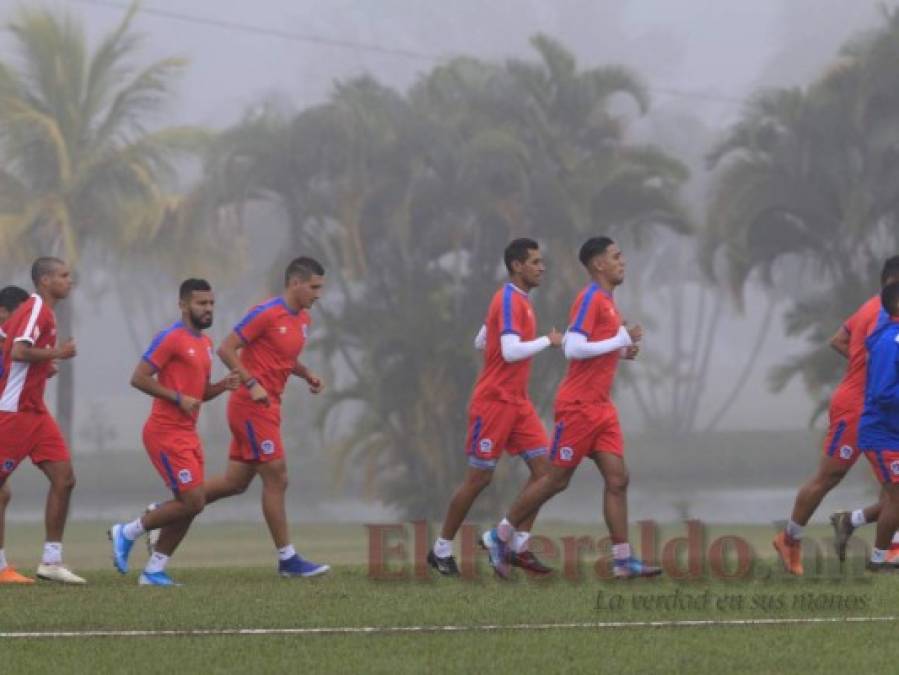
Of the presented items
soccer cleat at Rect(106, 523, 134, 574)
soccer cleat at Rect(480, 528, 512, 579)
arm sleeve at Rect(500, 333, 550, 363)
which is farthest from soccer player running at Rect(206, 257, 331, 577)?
arm sleeve at Rect(500, 333, 550, 363)

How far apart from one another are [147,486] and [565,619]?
63074mm

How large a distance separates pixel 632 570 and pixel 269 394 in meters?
2.71

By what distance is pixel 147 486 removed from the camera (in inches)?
2827

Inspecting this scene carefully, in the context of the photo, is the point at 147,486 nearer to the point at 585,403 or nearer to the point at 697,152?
the point at 697,152

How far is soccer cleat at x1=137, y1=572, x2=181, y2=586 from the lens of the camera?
12305 millimetres

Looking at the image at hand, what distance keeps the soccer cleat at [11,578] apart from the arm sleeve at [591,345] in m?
3.87

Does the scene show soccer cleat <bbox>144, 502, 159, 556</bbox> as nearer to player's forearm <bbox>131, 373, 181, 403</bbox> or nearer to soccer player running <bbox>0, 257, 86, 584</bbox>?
soccer player running <bbox>0, 257, 86, 584</bbox>

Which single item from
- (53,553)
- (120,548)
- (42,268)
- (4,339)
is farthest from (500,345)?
(4,339)

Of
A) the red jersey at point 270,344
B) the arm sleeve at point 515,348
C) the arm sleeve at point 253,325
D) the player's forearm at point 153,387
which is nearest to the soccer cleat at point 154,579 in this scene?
the player's forearm at point 153,387

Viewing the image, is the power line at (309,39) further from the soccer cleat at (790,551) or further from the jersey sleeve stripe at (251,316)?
the soccer cleat at (790,551)

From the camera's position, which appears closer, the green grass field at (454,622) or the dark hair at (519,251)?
the green grass field at (454,622)

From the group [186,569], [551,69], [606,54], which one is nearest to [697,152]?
[606,54]

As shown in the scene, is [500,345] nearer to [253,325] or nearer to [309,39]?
[253,325]

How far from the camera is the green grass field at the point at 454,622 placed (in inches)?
338
